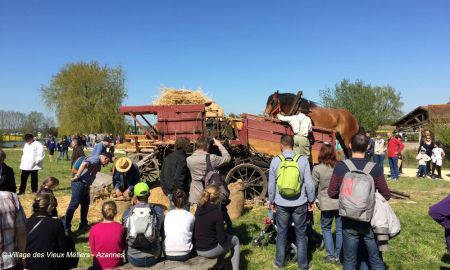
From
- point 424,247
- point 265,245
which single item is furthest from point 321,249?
point 424,247

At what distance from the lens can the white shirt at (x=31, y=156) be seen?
9867 mm

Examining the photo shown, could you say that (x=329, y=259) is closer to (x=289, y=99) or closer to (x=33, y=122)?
(x=289, y=99)

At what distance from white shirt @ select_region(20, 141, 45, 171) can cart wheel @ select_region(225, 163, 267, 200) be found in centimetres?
587

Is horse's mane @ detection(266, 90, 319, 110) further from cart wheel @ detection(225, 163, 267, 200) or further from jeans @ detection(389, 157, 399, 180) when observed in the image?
jeans @ detection(389, 157, 399, 180)

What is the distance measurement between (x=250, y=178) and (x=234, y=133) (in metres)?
1.24

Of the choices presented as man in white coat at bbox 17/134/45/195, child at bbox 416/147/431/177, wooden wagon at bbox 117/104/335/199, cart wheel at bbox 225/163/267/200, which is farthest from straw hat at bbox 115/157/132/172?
child at bbox 416/147/431/177

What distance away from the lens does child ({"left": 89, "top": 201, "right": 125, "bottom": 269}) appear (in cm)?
361

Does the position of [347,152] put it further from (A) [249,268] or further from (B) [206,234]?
(B) [206,234]

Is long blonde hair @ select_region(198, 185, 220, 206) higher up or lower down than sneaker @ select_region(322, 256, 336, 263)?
higher up

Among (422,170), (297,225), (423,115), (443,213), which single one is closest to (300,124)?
(297,225)

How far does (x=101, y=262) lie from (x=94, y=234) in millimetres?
302

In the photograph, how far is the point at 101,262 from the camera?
3623mm

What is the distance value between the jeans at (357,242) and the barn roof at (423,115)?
33.3 metres

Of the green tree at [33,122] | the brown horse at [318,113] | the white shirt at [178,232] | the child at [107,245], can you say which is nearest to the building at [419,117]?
the brown horse at [318,113]
